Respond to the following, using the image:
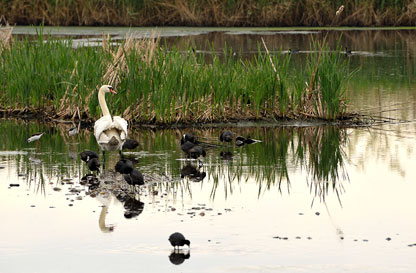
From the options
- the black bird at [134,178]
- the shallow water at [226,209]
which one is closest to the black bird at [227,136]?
the shallow water at [226,209]

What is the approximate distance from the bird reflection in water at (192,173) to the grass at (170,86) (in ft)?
9.21

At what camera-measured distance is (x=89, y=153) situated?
1015cm

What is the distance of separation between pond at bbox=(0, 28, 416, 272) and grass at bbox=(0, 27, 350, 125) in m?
0.37

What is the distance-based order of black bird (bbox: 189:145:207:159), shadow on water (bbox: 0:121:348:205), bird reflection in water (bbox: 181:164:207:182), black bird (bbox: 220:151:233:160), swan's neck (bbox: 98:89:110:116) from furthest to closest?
swan's neck (bbox: 98:89:110:116) → black bird (bbox: 220:151:233:160) → black bird (bbox: 189:145:207:159) → bird reflection in water (bbox: 181:164:207:182) → shadow on water (bbox: 0:121:348:205)

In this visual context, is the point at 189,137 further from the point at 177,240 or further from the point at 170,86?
the point at 177,240

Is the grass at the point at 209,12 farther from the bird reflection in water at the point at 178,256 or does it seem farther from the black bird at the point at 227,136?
the bird reflection in water at the point at 178,256

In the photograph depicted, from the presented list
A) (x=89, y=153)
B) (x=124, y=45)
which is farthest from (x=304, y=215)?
(x=124, y=45)

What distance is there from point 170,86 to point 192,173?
322cm

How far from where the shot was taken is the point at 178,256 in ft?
21.2

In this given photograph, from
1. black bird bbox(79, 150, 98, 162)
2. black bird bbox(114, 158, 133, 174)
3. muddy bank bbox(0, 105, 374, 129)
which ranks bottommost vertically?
black bird bbox(114, 158, 133, 174)

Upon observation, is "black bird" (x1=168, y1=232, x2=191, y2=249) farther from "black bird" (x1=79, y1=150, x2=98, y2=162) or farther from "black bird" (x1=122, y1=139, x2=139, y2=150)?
"black bird" (x1=122, y1=139, x2=139, y2=150)

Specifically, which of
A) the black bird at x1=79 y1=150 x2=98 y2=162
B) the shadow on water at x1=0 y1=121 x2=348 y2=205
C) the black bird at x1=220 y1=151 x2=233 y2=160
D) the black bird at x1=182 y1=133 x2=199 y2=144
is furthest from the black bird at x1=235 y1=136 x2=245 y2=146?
the black bird at x1=79 y1=150 x2=98 y2=162

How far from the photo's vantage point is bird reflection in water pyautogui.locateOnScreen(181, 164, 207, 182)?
9.47 metres

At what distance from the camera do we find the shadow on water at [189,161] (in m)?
9.04
